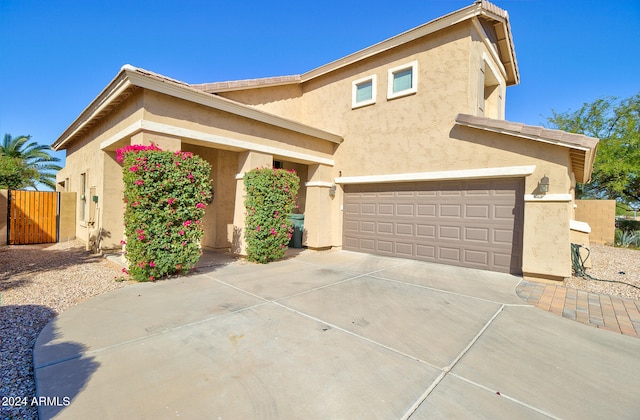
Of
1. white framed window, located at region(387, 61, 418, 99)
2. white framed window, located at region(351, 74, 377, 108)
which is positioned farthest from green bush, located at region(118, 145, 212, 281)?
white framed window, located at region(387, 61, 418, 99)

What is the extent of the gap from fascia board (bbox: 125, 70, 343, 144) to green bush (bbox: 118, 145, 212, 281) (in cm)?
140

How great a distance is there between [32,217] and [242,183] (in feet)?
32.4

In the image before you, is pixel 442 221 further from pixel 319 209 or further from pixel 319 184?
pixel 319 184

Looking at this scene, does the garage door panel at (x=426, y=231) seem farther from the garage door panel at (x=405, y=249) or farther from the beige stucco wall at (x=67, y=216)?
the beige stucco wall at (x=67, y=216)

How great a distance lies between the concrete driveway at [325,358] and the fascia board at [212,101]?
14.1 feet

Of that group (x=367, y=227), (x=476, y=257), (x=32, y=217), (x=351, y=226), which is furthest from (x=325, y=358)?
(x=32, y=217)

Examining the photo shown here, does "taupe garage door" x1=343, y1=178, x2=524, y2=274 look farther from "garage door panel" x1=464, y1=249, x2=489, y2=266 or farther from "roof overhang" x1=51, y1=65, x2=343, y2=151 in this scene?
"roof overhang" x1=51, y1=65, x2=343, y2=151

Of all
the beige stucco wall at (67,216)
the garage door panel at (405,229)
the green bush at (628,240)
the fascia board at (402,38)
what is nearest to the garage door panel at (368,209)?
the garage door panel at (405,229)

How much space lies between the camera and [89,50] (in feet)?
33.6

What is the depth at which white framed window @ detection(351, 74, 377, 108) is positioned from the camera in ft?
32.0

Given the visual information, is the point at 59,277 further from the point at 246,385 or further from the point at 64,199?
the point at 64,199

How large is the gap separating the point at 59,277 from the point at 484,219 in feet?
33.8

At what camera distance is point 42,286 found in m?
5.43

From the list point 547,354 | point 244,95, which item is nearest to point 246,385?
point 547,354
